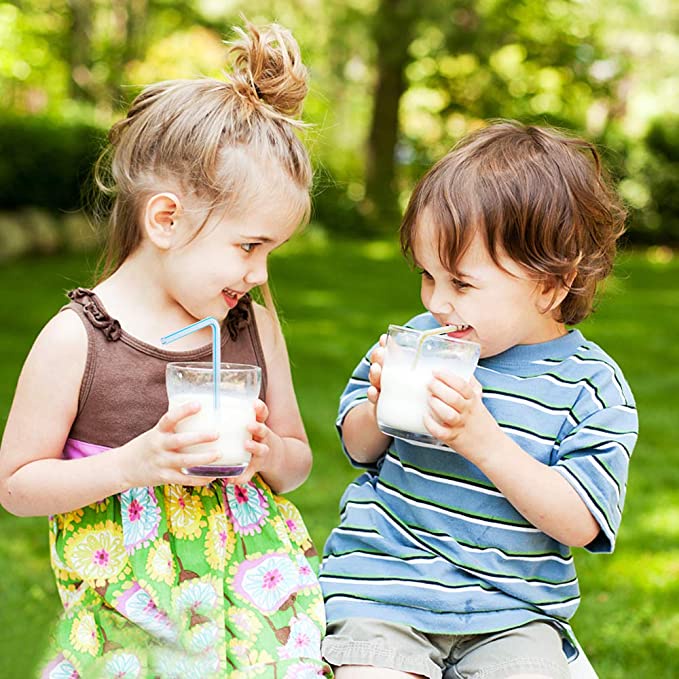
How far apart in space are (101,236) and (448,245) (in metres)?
0.95

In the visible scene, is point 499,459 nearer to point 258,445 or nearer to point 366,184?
point 258,445

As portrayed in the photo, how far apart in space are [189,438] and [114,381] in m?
0.36

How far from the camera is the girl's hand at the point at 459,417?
212cm

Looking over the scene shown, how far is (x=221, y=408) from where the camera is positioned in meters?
2.08

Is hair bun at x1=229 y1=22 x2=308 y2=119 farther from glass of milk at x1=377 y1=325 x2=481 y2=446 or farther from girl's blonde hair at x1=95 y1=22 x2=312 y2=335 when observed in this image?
glass of milk at x1=377 y1=325 x2=481 y2=446

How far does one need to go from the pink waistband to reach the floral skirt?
0.11 m

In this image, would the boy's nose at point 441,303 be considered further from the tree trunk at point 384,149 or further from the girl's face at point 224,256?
the tree trunk at point 384,149

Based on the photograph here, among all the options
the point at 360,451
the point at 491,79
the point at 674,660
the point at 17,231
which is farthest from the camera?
the point at 491,79

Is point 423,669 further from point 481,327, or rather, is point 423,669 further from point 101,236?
point 101,236

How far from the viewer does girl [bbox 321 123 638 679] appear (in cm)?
223

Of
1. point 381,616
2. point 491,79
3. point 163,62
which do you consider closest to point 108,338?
point 381,616

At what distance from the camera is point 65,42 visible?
2106 centimetres

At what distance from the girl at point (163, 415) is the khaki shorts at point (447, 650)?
0.08 metres

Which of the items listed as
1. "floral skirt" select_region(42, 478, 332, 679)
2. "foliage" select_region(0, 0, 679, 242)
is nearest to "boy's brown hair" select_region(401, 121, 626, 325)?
"floral skirt" select_region(42, 478, 332, 679)
